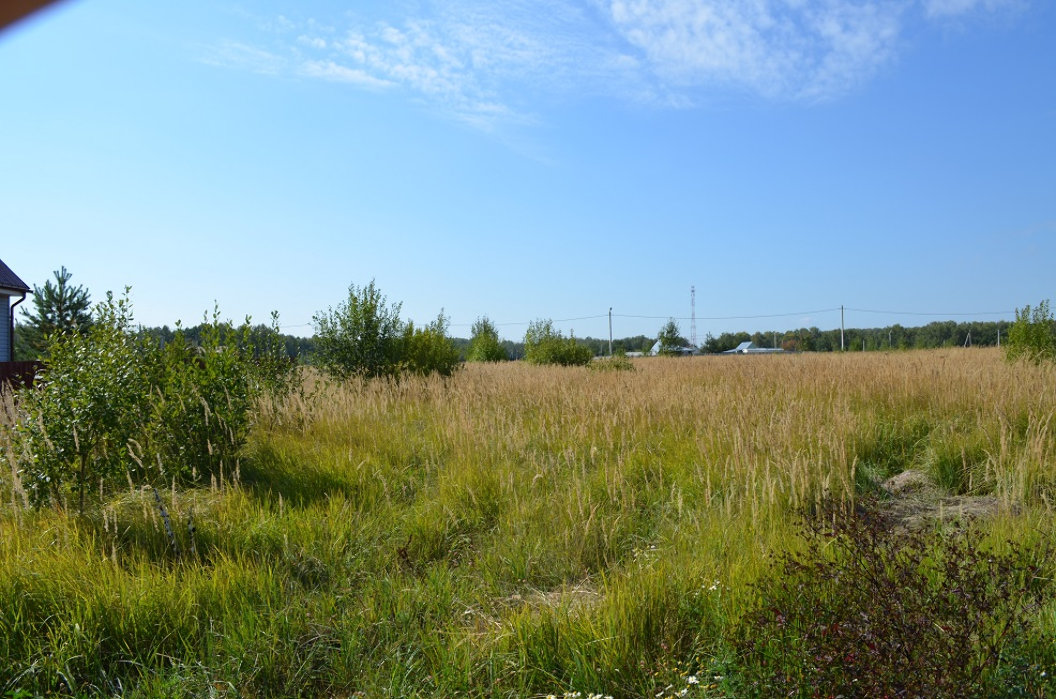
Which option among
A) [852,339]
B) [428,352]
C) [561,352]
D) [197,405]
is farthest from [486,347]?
[852,339]

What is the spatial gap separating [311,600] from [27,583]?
4.50 ft

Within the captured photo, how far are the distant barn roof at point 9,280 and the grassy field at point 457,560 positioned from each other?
1693 centimetres

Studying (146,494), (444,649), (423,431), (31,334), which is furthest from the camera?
(31,334)

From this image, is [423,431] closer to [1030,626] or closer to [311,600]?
[311,600]

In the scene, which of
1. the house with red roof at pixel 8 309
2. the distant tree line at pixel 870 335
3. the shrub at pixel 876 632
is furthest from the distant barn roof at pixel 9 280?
the distant tree line at pixel 870 335

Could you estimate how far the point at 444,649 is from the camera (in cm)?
278

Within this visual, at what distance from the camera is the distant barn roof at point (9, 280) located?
707 inches

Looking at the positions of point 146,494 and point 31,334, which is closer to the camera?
point 146,494

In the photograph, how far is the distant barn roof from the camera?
58.9 ft

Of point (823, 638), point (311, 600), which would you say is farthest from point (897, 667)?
point (311, 600)

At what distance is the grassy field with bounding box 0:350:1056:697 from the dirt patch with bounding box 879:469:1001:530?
0.48 ft

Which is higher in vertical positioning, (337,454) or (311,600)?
(337,454)

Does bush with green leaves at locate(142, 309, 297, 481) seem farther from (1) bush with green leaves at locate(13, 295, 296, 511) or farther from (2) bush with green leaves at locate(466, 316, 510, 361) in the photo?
(2) bush with green leaves at locate(466, 316, 510, 361)

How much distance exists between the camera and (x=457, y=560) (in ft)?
12.6
